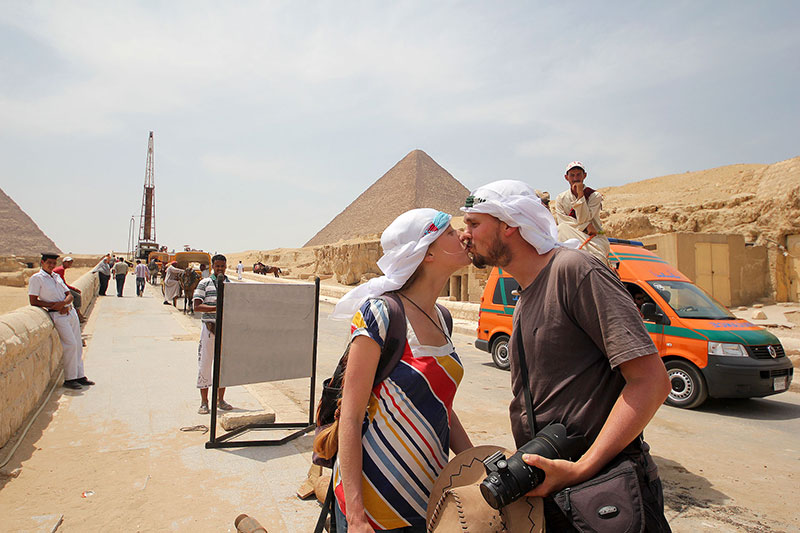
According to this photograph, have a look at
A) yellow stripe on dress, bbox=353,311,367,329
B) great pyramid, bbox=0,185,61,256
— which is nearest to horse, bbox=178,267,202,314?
yellow stripe on dress, bbox=353,311,367,329

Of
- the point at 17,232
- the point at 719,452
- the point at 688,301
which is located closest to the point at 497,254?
the point at 719,452

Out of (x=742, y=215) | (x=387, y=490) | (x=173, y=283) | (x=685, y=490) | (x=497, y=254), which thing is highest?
(x=742, y=215)

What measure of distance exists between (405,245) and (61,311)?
6086 millimetres

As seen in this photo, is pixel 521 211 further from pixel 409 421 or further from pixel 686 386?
pixel 686 386

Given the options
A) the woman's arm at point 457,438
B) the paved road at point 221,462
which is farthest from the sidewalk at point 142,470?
the woman's arm at point 457,438

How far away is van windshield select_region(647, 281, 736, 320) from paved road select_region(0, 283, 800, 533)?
1.14 meters

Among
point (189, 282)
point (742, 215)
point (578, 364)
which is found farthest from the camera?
point (742, 215)

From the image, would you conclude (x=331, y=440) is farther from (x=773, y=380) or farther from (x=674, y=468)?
(x=773, y=380)

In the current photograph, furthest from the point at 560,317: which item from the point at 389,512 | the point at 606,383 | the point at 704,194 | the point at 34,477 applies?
the point at 704,194

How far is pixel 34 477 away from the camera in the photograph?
340cm

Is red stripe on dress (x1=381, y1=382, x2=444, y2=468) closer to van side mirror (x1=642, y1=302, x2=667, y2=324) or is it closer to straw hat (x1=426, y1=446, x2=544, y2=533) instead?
straw hat (x1=426, y1=446, x2=544, y2=533)

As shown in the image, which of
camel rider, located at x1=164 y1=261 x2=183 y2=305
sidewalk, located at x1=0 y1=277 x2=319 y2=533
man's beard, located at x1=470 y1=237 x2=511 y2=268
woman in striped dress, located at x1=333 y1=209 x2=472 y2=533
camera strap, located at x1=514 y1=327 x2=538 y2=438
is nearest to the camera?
camera strap, located at x1=514 y1=327 x2=538 y2=438

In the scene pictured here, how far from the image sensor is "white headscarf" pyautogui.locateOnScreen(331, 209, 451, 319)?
5.77 feet

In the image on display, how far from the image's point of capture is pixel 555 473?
123 centimetres
